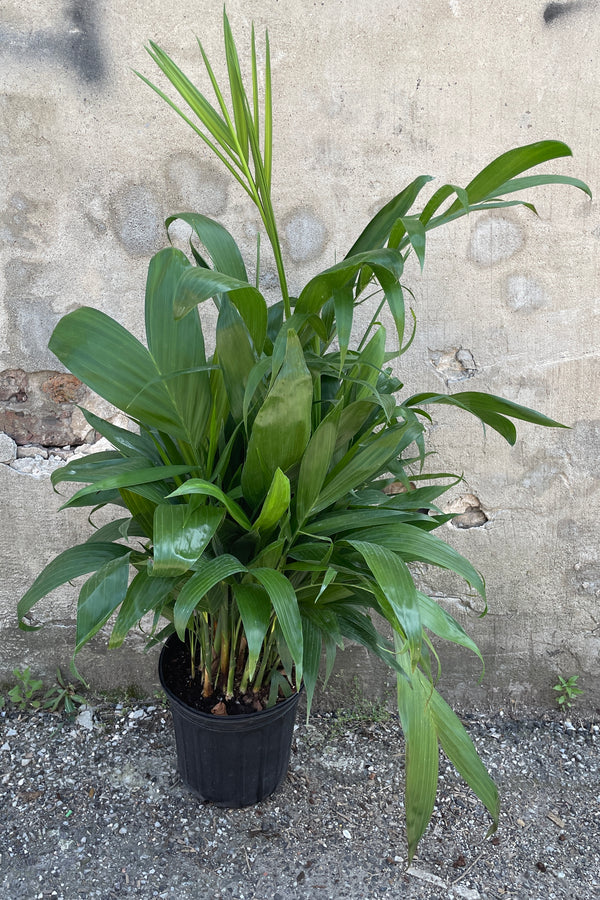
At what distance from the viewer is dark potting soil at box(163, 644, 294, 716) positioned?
1.36m

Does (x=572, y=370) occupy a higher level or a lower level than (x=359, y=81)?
lower

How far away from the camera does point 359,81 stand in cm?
148

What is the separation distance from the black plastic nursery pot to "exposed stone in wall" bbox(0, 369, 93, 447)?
23.6 inches

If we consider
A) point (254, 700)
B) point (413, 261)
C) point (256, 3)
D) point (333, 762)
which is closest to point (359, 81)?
point (256, 3)

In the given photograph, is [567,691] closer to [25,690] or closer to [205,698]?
[205,698]

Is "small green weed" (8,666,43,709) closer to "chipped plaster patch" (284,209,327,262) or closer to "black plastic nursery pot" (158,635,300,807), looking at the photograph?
"black plastic nursery pot" (158,635,300,807)

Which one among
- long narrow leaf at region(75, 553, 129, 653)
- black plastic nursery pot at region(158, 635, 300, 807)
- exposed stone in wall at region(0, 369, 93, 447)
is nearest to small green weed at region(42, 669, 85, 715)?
black plastic nursery pot at region(158, 635, 300, 807)

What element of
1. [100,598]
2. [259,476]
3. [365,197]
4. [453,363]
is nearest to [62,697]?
[100,598]

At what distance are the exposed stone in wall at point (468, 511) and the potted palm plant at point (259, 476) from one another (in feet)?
1.28

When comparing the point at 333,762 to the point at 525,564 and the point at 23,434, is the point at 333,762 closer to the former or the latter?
the point at 525,564

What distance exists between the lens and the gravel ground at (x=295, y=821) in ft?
4.40

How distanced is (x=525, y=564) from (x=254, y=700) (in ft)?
2.69

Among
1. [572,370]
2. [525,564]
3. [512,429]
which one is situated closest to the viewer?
[512,429]

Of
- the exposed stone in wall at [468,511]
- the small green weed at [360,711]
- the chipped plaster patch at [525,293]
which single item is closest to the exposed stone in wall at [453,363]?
the chipped plaster patch at [525,293]
